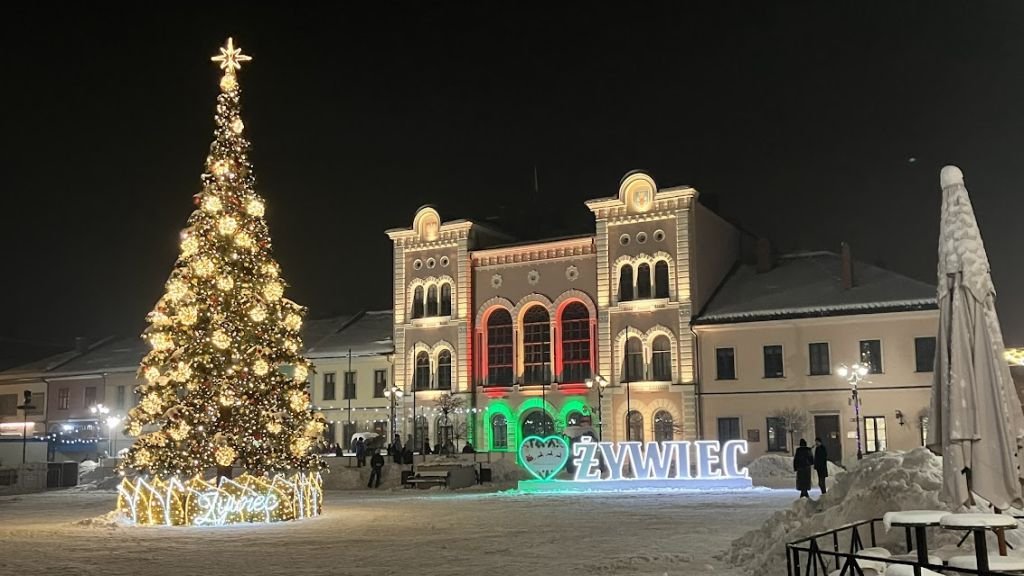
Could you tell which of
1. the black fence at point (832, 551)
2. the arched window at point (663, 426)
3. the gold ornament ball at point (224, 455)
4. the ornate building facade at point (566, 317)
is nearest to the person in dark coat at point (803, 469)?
the black fence at point (832, 551)

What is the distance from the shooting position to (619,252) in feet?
148

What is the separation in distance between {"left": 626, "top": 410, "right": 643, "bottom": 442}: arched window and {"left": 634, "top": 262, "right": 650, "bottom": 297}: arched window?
5.39 meters

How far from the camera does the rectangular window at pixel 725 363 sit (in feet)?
140

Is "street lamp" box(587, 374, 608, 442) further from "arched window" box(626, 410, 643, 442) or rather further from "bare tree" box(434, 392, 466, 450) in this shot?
"bare tree" box(434, 392, 466, 450)

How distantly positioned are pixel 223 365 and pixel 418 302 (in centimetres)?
3101

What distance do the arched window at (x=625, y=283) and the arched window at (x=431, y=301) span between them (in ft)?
33.5

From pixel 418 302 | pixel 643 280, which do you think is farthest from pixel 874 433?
pixel 418 302

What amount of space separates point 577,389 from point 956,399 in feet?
122

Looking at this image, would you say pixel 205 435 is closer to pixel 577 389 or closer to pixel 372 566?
pixel 372 566

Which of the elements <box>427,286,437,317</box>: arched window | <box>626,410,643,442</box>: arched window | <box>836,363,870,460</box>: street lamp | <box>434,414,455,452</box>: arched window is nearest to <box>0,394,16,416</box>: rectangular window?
<box>427,286,437,317</box>: arched window

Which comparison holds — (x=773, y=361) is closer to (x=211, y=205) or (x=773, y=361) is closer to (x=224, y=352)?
(x=224, y=352)

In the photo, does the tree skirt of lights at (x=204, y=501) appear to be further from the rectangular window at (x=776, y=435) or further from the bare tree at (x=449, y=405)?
the bare tree at (x=449, y=405)

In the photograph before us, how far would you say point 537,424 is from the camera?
46500 mm

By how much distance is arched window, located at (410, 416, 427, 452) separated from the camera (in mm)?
47875
